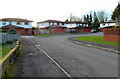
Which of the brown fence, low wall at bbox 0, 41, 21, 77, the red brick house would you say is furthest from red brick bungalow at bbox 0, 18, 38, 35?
low wall at bbox 0, 41, 21, 77

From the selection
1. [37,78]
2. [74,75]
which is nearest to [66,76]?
[74,75]

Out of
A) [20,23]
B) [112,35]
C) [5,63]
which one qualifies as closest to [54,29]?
[20,23]

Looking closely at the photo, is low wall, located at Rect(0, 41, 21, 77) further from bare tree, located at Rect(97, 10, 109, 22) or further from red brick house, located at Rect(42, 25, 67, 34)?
bare tree, located at Rect(97, 10, 109, 22)

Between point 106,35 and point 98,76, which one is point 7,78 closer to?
point 98,76

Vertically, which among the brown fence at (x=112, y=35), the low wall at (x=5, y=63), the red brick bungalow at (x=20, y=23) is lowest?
the low wall at (x=5, y=63)

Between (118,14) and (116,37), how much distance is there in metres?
9.54

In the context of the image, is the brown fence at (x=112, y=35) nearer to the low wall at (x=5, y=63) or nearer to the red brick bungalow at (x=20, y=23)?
the low wall at (x=5, y=63)

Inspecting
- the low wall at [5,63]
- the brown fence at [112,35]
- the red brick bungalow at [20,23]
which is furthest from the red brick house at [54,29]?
the low wall at [5,63]

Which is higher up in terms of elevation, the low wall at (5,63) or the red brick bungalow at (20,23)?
the red brick bungalow at (20,23)

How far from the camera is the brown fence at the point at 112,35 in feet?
63.6

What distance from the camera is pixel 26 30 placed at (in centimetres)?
6969

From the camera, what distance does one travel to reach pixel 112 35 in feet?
67.3

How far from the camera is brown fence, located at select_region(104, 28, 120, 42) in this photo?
1938 cm

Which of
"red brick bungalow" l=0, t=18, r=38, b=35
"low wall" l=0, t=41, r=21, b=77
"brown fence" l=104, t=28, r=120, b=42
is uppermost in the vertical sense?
"red brick bungalow" l=0, t=18, r=38, b=35
